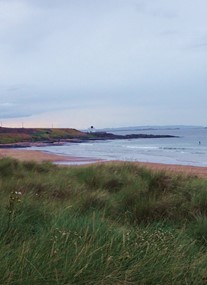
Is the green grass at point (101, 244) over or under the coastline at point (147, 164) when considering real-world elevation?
over

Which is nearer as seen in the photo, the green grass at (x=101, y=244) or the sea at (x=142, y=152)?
the green grass at (x=101, y=244)

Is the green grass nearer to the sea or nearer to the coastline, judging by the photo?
the coastline

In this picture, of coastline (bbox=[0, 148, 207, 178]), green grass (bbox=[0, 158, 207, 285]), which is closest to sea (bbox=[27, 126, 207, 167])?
coastline (bbox=[0, 148, 207, 178])

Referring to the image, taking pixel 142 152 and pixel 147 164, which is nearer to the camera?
pixel 147 164

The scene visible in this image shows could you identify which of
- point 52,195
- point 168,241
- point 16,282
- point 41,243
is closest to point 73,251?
point 41,243

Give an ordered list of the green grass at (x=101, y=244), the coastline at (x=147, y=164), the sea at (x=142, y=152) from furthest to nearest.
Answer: the sea at (x=142, y=152), the coastline at (x=147, y=164), the green grass at (x=101, y=244)

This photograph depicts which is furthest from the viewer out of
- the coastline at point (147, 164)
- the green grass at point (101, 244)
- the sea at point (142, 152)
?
the sea at point (142, 152)

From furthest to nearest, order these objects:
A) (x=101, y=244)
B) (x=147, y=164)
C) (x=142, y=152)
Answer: (x=142, y=152) → (x=147, y=164) → (x=101, y=244)

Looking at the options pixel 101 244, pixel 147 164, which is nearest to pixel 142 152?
pixel 147 164

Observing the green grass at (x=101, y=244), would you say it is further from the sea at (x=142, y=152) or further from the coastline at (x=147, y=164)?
the sea at (x=142, y=152)

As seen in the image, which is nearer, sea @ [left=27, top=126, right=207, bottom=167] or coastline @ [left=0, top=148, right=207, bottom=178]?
coastline @ [left=0, top=148, right=207, bottom=178]

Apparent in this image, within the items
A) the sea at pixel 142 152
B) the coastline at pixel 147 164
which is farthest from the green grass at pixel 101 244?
the sea at pixel 142 152

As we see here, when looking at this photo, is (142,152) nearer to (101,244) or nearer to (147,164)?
(147,164)

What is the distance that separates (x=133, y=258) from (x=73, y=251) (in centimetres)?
51
